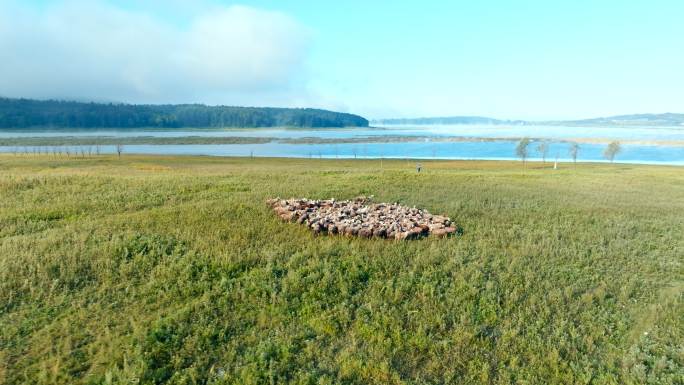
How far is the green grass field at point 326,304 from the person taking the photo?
7.81 meters

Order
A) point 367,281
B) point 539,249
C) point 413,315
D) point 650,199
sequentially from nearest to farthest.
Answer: point 413,315, point 367,281, point 539,249, point 650,199

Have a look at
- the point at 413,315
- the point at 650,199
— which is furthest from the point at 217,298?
the point at 650,199

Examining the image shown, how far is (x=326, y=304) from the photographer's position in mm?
10133

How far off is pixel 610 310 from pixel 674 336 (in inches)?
53.0

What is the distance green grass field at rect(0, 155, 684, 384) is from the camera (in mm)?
7812

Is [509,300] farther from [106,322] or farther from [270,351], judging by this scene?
[106,322]

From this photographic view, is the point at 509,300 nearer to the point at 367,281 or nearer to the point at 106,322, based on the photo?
the point at 367,281

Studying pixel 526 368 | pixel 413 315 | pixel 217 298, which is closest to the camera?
pixel 526 368

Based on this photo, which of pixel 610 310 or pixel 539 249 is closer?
pixel 610 310

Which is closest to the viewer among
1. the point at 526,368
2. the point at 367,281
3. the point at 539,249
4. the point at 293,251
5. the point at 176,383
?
the point at 176,383

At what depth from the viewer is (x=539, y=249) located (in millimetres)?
14367

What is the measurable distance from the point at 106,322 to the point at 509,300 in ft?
32.5

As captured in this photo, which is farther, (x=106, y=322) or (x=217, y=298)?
(x=217, y=298)

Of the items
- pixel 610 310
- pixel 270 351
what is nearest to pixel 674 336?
pixel 610 310
